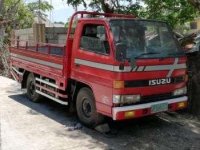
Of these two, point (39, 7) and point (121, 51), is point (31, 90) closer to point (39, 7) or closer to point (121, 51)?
point (121, 51)

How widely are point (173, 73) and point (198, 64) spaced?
1.63m

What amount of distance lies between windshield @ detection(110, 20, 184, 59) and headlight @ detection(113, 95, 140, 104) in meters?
0.69

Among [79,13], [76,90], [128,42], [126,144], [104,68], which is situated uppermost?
[79,13]

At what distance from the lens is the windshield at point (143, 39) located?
7.09m

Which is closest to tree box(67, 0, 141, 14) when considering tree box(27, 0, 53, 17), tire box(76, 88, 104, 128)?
tire box(76, 88, 104, 128)

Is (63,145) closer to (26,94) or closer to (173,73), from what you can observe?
(173,73)

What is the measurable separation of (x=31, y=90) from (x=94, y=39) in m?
3.54

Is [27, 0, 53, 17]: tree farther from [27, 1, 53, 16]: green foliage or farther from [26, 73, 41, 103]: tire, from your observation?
[26, 73, 41, 103]: tire

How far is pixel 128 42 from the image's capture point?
720cm

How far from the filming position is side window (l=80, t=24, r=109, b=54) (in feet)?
23.6

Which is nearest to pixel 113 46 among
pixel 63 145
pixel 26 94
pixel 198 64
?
pixel 63 145

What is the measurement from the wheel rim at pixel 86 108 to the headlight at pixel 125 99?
1.09m

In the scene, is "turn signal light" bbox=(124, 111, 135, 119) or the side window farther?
the side window

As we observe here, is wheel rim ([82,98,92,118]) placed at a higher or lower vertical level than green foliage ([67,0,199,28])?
lower
